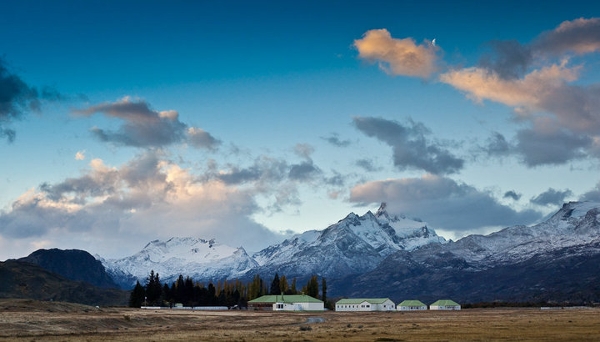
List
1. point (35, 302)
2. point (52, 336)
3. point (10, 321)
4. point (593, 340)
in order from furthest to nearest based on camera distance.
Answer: point (35, 302)
point (10, 321)
point (52, 336)
point (593, 340)

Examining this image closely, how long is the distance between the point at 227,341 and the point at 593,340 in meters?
36.7

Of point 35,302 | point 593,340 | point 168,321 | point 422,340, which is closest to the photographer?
point 593,340

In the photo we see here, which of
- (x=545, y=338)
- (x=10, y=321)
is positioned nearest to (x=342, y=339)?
(x=545, y=338)

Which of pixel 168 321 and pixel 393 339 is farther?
pixel 168 321

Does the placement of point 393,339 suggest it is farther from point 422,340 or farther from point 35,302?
point 35,302

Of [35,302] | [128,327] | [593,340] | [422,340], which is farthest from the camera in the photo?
[35,302]

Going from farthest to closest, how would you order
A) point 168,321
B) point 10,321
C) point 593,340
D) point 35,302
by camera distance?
point 35,302 → point 168,321 → point 10,321 → point 593,340

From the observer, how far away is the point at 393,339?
7062 cm

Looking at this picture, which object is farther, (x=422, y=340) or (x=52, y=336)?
(x=52, y=336)

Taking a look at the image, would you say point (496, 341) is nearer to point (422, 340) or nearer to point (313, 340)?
point (422, 340)

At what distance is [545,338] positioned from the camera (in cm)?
6794

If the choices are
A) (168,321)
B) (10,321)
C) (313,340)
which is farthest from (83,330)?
(313,340)

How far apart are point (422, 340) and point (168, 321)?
203 feet

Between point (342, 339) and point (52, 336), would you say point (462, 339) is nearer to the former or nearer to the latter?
point (342, 339)
